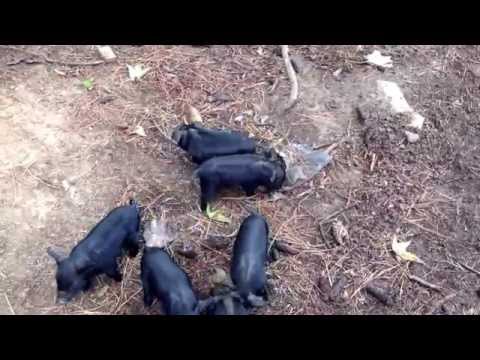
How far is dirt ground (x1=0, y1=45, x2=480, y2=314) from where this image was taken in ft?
13.0

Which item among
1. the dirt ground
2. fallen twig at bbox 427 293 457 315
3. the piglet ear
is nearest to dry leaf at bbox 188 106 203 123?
the dirt ground

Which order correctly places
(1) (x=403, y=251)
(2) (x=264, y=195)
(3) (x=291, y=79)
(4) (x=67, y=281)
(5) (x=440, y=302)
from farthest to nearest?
(3) (x=291, y=79), (2) (x=264, y=195), (1) (x=403, y=251), (5) (x=440, y=302), (4) (x=67, y=281)

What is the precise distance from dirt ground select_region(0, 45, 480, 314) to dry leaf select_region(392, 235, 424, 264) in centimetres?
3

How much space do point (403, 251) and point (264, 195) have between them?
3.48 ft

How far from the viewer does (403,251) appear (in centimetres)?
416

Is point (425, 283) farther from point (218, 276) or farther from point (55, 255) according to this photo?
point (55, 255)

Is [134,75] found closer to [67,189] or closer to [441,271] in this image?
[67,189]

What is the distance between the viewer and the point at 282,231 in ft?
13.9

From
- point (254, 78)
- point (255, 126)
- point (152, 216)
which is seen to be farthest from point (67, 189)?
point (254, 78)

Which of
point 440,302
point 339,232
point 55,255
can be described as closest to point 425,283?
point 440,302

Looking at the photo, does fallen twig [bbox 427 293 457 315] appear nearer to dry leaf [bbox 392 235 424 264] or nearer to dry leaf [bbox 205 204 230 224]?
dry leaf [bbox 392 235 424 264]

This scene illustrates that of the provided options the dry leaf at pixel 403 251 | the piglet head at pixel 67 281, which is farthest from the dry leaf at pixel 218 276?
the dry leaf at pixel 403 251

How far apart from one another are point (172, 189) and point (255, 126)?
920 mm
